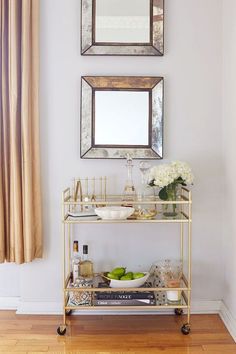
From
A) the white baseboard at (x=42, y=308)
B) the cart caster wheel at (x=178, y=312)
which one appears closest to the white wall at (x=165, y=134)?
the white baseboard at (x=42, y=308)

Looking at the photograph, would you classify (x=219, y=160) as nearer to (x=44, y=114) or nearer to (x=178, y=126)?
(x=178, y=126)

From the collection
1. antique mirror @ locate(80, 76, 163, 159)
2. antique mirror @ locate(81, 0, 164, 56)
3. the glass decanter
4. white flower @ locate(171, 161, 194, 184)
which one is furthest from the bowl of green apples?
antique mirror @ locate(81, 0, 164, 56)

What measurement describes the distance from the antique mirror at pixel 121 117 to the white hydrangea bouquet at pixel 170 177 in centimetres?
24

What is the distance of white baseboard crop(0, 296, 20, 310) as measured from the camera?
3109 millimetres

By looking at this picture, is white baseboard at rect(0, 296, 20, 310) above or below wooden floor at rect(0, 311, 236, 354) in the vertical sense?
above

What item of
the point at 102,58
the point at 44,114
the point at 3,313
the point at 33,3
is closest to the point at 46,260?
the point at 3,313

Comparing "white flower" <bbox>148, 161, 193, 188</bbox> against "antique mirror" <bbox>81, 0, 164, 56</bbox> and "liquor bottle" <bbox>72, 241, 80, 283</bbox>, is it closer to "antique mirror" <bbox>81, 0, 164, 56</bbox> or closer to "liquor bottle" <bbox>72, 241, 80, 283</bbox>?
"liquor bottle" <bbox>72, 241, 80, 283</bbox>

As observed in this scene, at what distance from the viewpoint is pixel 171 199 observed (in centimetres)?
276

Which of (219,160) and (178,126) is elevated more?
(178,126)

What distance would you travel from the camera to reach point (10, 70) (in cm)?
283

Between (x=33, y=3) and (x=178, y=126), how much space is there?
126cm

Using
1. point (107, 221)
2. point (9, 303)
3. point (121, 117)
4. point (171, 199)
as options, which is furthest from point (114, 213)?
point (9, 303)

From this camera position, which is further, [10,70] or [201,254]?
[201,254]

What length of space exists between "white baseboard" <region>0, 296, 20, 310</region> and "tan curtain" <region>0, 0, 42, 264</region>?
14.9 inches
